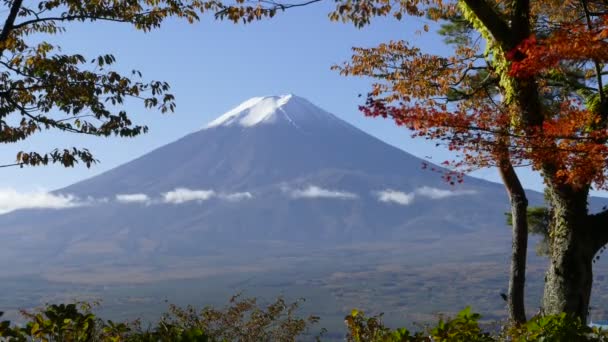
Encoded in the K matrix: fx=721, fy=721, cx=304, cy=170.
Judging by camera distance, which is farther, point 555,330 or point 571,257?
point 571,257

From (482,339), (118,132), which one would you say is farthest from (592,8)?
(482,339)

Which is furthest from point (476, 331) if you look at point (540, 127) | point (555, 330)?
point (540, 127)

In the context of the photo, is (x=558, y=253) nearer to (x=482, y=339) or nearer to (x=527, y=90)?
(x=527, y=90)

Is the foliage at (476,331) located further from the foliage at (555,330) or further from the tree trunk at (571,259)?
the tree trunk at (571,259)

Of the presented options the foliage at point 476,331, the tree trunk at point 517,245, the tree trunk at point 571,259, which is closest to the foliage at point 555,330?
the foliage at point 476,331

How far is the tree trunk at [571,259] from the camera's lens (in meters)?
9.49

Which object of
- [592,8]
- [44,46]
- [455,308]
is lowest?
[455,308]

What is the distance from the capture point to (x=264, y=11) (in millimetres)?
9469

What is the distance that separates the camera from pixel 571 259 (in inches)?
375

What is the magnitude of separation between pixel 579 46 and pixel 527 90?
1594 millimetres

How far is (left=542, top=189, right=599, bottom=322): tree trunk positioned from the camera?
31.1 ft

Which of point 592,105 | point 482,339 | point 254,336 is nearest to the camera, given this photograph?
point 482,339

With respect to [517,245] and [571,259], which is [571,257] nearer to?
[571,259]

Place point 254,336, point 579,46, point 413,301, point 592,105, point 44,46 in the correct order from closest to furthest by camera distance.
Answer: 1. point 579,46
2. point 592,105
3. point 44,46
4. point 254,336
5. point 413,301
